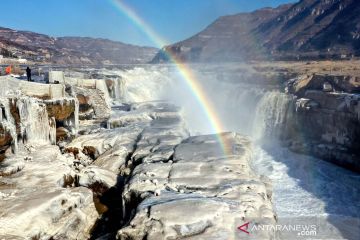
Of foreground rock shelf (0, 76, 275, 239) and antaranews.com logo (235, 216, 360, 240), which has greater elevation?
foreground rock shelf (0, 76, 275, 239)

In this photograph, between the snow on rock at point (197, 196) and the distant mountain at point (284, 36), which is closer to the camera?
the snow on rock at point (197, 196)

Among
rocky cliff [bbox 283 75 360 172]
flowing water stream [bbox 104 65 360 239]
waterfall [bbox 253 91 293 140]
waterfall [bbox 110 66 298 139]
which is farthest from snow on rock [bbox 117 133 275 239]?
waterfall [bbox 253 91 293 140]

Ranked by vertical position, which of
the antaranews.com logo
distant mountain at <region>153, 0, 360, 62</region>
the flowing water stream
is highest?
distant mountain at <region>153, 0, 360, 62</region>

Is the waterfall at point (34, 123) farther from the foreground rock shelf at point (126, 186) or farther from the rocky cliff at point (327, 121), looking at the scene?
the rocky cliff at point (327, 121)

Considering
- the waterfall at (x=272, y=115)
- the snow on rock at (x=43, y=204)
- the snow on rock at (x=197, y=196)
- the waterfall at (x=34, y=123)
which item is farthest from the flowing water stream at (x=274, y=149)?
the waterfall at (x=34, y=123)

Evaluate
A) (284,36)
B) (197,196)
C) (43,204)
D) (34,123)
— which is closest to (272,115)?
(34,123)

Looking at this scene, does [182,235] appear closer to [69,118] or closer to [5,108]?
[5,108]

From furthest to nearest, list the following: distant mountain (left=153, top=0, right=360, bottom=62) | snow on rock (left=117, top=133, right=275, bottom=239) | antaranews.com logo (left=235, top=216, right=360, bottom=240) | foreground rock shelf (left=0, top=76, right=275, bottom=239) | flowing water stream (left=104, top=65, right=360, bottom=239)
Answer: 1. distant mountain (left=153, top=0, right=360, bottom=62)
2. flowing water stream (left=104, top=65, right=360, bottom=239)
3. antaranews.com logo (left=235, top=216, right=360, bottom=240)
4. foreground rock shelf (left=0, top=76, right=275, bottom=239)
5. snow on rock (left=117, top=133, right=275, bottom=239)

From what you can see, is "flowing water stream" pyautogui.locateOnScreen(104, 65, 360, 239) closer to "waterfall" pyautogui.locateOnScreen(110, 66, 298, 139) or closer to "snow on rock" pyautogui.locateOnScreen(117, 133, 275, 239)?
"waterfall" pyautogui.locateOnScreen(110, 66, 298, 139)

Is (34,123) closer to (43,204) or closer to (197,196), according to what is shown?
(43,204)
